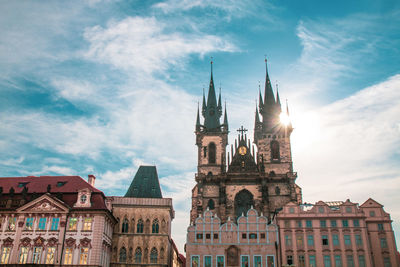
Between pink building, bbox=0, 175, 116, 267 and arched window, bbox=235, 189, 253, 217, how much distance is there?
944 inches

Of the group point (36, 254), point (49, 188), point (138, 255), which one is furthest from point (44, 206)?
point (138, 255)

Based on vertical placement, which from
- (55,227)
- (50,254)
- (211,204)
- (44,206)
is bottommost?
(50,254)

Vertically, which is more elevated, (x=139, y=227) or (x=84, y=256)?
(x=139, y=227)

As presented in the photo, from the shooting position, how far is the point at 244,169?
6556 centimetres

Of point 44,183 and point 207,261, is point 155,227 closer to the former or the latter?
point 207,261

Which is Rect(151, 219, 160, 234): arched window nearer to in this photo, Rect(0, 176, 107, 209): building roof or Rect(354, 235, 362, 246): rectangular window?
Rect(0, 176, 107, 209): building roof

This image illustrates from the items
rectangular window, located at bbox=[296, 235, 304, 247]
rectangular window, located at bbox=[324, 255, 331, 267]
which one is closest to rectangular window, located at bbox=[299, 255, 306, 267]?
rectangular window, located at bbox=[296, 235, 304, 247]

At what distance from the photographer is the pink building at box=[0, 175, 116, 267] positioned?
132 ft

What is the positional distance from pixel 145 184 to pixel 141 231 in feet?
23.3

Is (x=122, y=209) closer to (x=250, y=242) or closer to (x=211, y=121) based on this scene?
(x=250, y=242)

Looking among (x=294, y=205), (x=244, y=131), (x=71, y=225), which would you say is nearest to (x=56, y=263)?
(x=71, y=225)

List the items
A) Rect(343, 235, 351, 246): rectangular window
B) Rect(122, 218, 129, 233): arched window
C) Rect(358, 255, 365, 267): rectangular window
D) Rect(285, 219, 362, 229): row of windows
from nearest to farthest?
Rect(358, 255, 365, 267): rectangular window < Rect(343, 235, 351, 246): rectangular window < Rect(285, 219, 362, 229): row of windows < Rect(122, 218, 129, 233): arched window

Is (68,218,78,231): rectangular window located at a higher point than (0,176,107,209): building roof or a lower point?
lower

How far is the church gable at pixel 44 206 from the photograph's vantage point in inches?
1660
